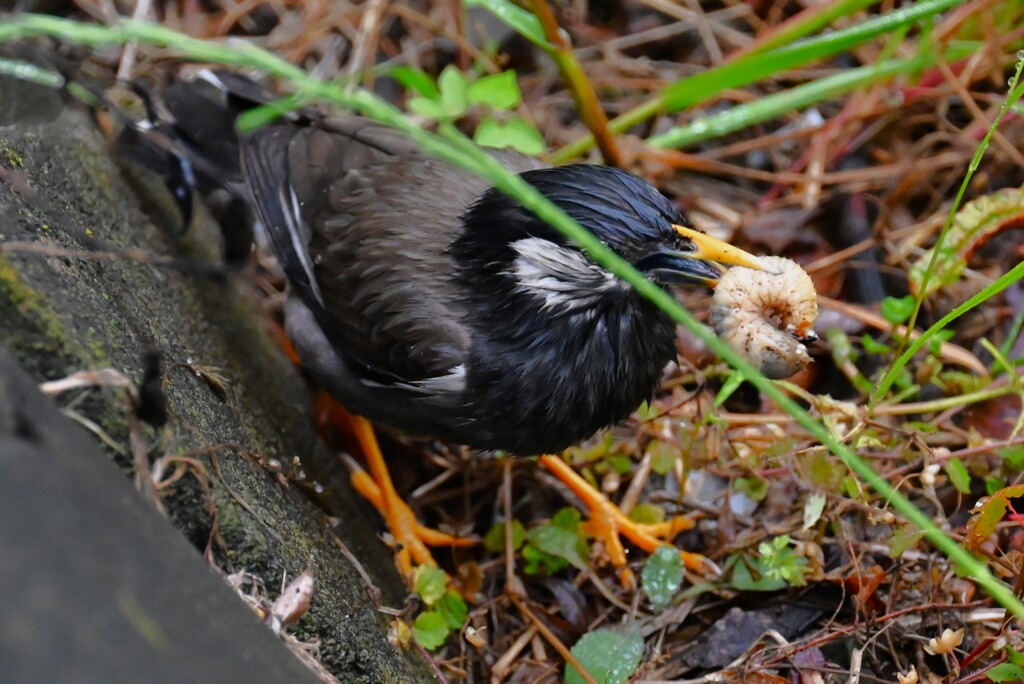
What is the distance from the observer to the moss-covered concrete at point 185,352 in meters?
1.80

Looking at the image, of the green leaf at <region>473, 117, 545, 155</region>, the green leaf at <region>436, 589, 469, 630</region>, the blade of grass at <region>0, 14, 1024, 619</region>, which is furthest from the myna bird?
the blade of grass at <region>0, 14, 1024, 619</region>

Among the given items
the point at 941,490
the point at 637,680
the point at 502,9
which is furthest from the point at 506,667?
the point at 502,9

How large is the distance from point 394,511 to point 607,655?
955mm

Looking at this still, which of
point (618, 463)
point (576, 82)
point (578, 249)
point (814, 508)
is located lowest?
point (618, 463)

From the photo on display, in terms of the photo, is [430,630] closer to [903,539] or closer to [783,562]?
[783,562]

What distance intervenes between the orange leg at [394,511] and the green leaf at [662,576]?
2.20 feet

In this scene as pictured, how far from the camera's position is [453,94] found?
11.2 ft

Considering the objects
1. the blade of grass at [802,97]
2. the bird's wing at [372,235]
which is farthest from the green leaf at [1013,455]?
the bird's wing at [372,235]

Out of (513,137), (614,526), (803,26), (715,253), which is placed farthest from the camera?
(803,26)

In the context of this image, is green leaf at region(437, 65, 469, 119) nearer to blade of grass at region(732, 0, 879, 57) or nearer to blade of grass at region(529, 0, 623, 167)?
blade of grass at region(529, 0, 623, 167)

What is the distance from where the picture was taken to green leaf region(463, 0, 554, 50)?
9.35 feet

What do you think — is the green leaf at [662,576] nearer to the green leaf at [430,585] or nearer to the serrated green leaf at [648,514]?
the serrated green leaf at [648,514]

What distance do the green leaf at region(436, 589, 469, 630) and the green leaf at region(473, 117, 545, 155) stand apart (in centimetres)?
158

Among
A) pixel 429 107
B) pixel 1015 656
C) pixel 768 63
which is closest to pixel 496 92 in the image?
pixel 429 107
